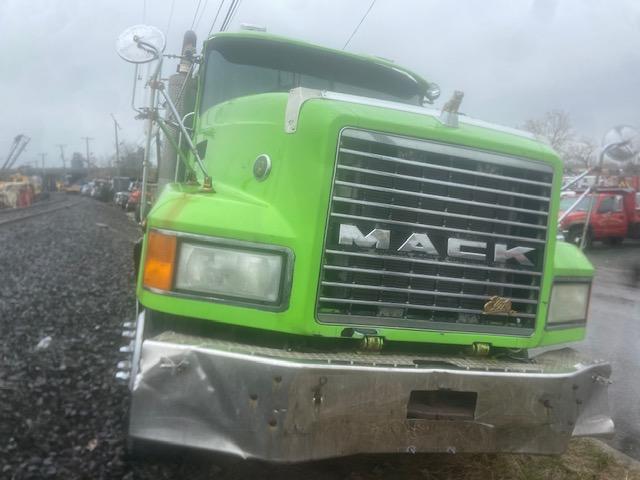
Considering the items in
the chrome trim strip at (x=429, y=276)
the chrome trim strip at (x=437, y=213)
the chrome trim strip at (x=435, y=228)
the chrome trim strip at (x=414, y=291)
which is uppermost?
the chrome trim strip at (x=437, y=213)

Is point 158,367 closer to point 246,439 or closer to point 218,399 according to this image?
point 218,399

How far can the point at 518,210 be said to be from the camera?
3.32m

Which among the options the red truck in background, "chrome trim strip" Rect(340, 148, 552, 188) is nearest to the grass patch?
"chrome trim strip" Rect(340, 148, 552, 188)

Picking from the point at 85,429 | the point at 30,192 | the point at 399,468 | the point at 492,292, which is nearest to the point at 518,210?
the point at 492,292

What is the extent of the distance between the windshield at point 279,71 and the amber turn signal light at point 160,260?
6.88 ft

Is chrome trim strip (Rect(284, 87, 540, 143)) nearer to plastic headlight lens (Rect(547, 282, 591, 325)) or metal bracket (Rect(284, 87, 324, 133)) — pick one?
metal bracket (Rect(284, 87, 324, 133))

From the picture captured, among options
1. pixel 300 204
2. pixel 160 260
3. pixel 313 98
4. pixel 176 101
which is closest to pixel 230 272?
pixel 160 260

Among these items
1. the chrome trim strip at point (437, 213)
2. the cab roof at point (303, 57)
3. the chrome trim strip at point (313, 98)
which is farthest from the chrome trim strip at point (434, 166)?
the cab roof at point (303, 57)

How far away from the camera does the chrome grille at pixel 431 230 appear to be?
120 inches

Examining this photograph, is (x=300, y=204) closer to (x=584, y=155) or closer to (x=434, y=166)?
(x=434, y=166)

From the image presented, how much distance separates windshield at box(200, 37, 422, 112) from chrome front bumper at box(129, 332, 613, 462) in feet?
8.26

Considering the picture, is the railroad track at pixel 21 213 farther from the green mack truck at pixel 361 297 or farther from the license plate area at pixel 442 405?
the license plate area at pixel 442 405

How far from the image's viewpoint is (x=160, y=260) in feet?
9.58

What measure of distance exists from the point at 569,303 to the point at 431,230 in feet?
3.72
